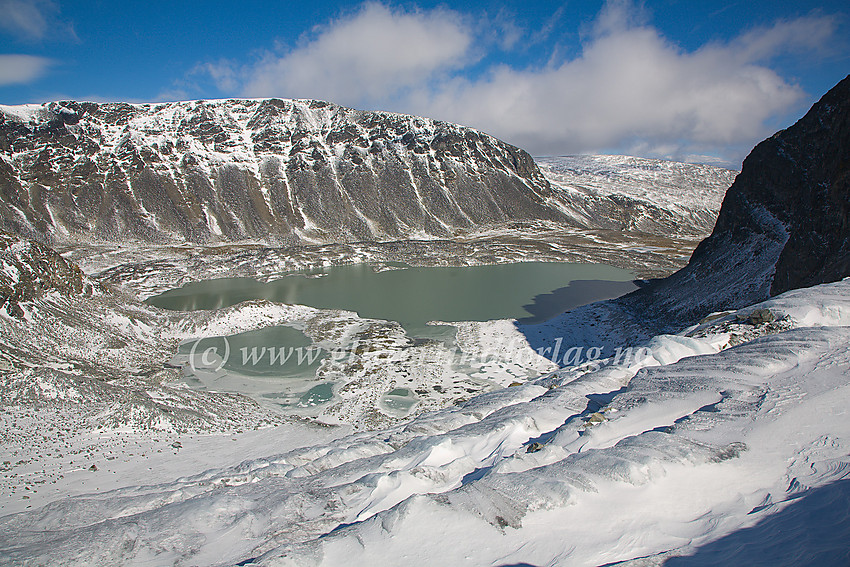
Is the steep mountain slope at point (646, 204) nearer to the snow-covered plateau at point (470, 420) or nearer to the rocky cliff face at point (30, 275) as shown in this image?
the snow-covered plateau at point (470, 420)

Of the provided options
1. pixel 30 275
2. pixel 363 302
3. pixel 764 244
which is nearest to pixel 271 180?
pixel 363 302

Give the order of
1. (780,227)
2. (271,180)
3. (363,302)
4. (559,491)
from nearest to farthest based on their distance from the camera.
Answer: (559,491), (780,227), (363,302), (271,180)

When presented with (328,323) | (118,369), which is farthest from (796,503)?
(328,323)

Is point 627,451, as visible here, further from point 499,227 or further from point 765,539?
point 499,227

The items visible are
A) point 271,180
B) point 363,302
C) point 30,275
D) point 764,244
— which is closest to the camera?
point 30,275

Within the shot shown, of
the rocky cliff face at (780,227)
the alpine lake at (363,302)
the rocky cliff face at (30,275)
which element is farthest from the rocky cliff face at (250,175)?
the rocky cliff face at (780,227)

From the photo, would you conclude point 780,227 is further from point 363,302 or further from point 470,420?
point 363,302

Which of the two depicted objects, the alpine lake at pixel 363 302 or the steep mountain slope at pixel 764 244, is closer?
the steep mountain slope at pixel 764 244
